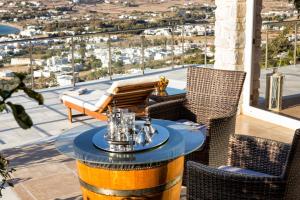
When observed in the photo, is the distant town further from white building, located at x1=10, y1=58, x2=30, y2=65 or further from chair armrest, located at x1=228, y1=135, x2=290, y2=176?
chair armrest, located at x1=228, y1=135, x2=290, y2=176

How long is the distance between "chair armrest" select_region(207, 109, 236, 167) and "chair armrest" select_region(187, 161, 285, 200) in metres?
1.13

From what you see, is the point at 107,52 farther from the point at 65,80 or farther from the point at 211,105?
the point at 211,105

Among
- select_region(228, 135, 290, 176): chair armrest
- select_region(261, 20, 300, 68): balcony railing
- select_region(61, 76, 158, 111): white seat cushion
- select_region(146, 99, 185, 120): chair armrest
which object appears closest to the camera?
select_region(228, 135, 290, 176): chair armrest

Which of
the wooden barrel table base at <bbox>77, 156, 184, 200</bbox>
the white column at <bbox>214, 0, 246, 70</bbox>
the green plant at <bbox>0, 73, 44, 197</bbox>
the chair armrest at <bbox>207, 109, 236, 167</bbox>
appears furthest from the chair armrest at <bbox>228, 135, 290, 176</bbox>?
the white column at <bbox>214, 0, 246, 70</bbox>

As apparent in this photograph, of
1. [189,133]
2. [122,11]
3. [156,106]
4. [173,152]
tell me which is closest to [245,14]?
[156,106]

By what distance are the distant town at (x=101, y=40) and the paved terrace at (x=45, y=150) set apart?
1.00m

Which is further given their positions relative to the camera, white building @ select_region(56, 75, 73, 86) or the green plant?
white building @ select_region(56, 75, 73, 86)

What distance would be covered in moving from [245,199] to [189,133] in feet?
2.46

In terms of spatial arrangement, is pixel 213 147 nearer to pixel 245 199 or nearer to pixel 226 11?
pixel 245 199

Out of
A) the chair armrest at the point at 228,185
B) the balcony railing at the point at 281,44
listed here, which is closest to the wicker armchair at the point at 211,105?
the chair armrest at the point at 228,185

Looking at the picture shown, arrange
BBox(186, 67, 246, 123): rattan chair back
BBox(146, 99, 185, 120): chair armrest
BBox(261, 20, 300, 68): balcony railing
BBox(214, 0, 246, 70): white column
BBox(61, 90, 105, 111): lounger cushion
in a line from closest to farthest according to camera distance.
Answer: BBox(146, 99, 185, 120): chair armrest < BBox(186, 67, 246, 123): rattan chair back < BBox(61, 90, 105, 111): lounger cushion < BBox(214, 0, 246, 70): white column < BBox(261, 20, 300, 68): balcony railing

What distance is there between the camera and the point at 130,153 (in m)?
2.71

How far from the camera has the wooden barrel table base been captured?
8.52 ft

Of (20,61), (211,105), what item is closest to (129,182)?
(211,105)
